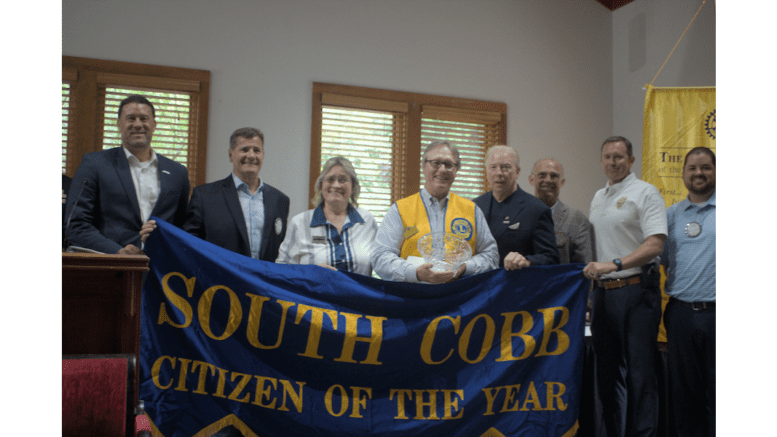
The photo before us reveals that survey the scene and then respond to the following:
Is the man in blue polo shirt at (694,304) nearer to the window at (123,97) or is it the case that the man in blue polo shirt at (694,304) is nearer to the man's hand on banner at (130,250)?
the man's hand on banner at (130,250)

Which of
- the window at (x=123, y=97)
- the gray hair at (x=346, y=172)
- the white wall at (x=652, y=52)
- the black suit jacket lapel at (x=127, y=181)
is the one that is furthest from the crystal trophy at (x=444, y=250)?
the white wall at (x=652, y=52)

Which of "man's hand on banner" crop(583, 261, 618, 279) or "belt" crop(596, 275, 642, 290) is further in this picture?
"belt" crop(596, 275, 642, 290)

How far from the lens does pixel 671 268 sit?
Answer: 3.08m

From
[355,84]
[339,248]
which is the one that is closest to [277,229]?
[339,248]

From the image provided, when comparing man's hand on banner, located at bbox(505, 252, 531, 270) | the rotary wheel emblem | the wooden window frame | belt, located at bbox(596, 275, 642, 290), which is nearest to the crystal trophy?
man's hand on banner, located at bbox(505, 252, 531, 270)

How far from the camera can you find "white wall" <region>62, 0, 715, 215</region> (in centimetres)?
475

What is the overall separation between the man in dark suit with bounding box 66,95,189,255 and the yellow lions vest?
1.13 metres

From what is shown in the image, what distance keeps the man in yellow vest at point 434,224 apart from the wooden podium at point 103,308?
109 centimetres

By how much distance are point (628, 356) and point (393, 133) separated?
2.99 metres

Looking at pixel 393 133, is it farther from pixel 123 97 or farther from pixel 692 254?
pixel 692 254

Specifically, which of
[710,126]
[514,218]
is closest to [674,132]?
[710,126]

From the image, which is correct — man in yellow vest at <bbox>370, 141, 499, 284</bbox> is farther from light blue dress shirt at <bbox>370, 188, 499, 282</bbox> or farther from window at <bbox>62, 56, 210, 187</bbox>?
window at <bbox>62, 56, 210, 187</bbox>

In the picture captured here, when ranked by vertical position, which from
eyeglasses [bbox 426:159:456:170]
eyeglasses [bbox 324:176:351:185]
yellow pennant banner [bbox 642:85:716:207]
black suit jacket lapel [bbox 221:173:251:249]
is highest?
yellow pennant banner [bbox 642:85:716:207]

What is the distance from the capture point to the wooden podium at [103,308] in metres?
2.21
